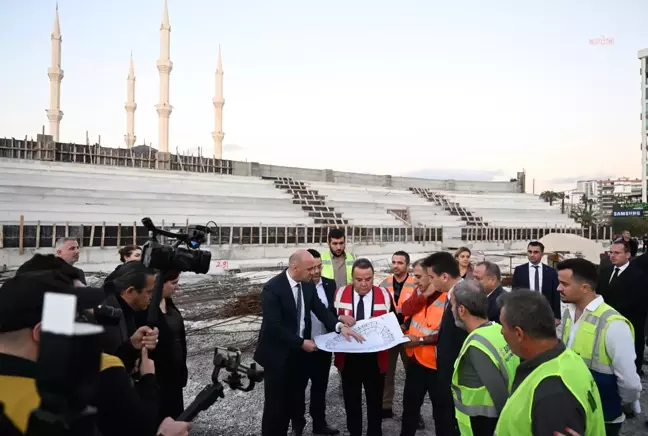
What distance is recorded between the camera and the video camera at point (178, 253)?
242cm

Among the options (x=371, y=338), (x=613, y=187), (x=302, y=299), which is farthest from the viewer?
(x=613, y=187)

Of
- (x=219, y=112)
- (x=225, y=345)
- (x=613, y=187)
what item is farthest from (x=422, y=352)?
(x=613, y=187)

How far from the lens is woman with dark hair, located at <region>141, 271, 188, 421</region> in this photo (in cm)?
320

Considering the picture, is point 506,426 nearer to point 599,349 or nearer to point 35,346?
point 599,349

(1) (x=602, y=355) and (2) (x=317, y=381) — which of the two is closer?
(1) (x=602, y=355)

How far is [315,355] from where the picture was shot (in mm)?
4645

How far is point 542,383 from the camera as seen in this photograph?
1.93 meters

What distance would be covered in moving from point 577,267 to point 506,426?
1738 mm

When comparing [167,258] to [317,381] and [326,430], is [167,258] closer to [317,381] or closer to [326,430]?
[317,381]

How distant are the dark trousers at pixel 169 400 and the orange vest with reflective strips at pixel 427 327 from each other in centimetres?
208

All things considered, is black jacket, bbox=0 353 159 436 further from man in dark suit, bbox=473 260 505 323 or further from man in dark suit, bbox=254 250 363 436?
man in dark suit, bbox=473 260 505 323

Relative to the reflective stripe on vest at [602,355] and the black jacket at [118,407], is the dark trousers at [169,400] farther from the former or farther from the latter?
the reflective stripe on vest at [602,355]

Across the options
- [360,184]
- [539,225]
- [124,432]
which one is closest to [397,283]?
[124,432]

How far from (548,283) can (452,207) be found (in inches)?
1164
